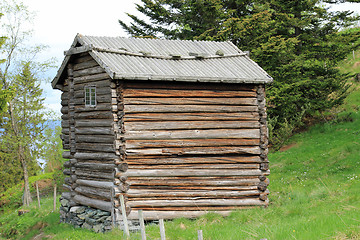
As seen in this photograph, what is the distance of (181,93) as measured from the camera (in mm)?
13258

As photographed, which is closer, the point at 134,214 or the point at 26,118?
the point at 134,214

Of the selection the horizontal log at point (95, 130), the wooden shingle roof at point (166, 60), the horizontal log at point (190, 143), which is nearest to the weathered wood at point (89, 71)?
the wooden shingle roof at point (166, 60)

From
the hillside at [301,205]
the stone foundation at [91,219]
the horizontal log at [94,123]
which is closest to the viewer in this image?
the hillside at [301,205]

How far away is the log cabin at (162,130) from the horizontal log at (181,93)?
33mm

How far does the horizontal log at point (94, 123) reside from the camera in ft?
42.5

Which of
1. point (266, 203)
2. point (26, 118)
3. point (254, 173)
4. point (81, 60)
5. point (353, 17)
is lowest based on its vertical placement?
point (266, 203)

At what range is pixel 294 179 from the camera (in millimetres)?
18703

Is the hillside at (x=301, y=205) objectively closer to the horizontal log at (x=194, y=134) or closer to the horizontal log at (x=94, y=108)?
the horizontal log at (x=194, y=134)

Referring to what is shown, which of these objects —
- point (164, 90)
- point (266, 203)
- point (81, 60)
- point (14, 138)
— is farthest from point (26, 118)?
point (266, 203)

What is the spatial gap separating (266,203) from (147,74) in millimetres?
6298

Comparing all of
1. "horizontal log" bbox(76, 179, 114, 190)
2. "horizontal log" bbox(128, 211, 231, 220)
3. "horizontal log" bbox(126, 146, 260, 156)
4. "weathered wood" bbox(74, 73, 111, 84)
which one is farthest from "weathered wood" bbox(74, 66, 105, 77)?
"horizontal log" bbox(128, 211, 231, 220)

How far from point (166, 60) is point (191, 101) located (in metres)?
1.87

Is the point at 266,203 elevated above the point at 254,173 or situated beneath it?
situated beneath

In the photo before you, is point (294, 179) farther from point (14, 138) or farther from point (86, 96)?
point (14, 138)
